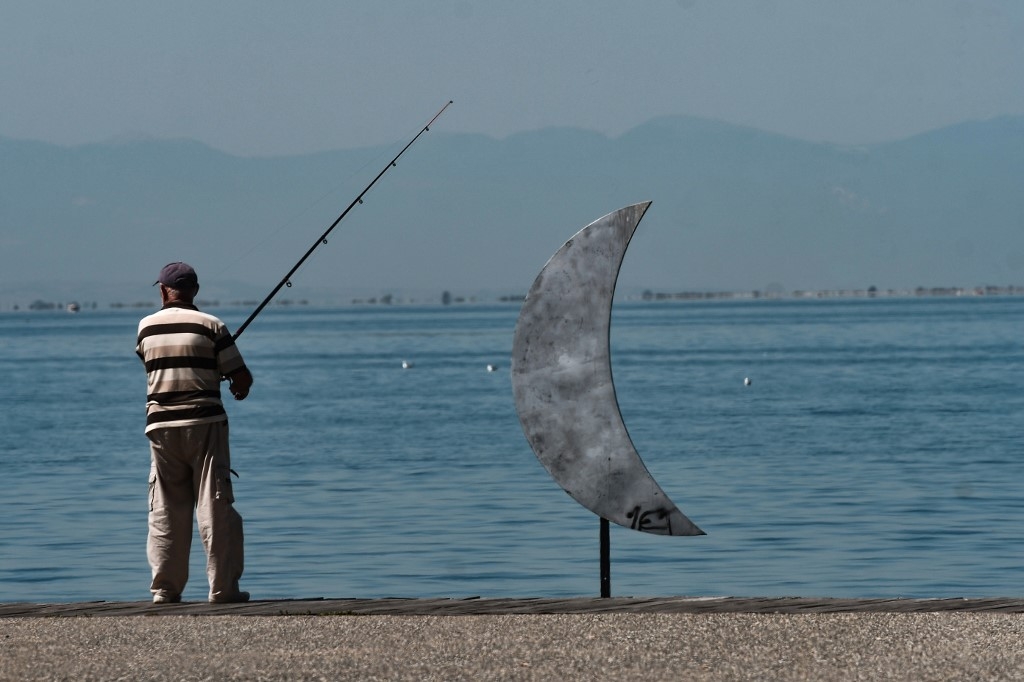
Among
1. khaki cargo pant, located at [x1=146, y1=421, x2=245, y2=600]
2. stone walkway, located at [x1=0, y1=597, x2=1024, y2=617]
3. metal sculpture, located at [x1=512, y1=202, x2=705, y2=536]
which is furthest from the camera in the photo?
metal sculpture, located at [x1=512, y1=202, x2=705, y2=536]

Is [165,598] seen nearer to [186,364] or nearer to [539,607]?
[186,364]

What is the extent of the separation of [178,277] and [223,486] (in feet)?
3.29

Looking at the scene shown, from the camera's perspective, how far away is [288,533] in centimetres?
1658

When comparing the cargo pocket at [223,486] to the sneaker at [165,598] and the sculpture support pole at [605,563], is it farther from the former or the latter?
the sculpture support pole at [605,563]

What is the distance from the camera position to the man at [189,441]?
7676mm

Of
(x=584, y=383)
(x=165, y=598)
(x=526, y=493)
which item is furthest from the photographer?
(x=526, y=493)

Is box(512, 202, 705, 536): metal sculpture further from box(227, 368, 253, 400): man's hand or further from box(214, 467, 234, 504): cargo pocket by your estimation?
box(214, 467, 234, 504): cargo pocket

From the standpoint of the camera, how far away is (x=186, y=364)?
7668mm

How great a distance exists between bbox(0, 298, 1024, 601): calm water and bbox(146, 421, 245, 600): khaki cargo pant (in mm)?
4899

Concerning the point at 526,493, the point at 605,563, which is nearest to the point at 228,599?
the point at 605,563

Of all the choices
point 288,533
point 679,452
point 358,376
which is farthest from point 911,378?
point 288,533

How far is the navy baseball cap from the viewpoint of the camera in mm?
7840

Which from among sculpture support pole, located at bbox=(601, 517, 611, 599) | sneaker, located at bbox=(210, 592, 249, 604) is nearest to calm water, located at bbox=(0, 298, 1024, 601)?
sculpture support pole, located at bbox=(601, 517, 611, 599)

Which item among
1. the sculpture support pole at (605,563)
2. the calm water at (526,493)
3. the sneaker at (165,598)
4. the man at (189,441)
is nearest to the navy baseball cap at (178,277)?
the man at (189,441)
